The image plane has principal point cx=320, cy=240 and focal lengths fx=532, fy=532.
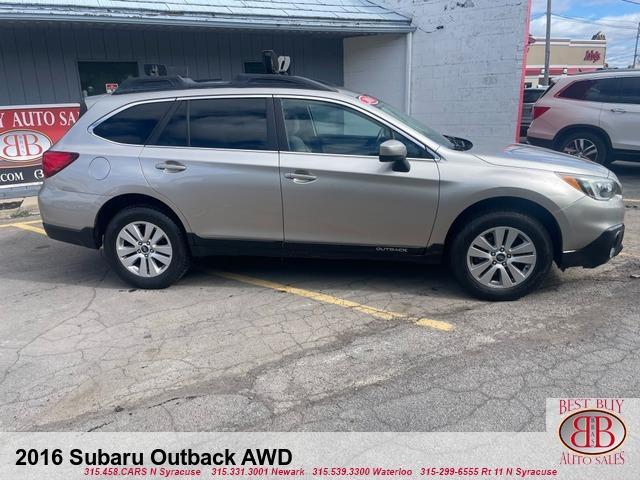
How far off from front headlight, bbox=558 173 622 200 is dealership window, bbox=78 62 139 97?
29.6 ft

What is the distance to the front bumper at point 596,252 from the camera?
4211mm

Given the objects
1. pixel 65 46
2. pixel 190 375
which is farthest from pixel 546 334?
pixel 65 46

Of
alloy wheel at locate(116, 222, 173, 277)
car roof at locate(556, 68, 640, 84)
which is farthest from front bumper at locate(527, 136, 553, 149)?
alloy wheel at locate(116, 222, 173, 277)

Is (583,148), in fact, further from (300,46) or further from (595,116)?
(300,46)

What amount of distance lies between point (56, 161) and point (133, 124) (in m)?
0.79

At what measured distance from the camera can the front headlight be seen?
13.8 ft

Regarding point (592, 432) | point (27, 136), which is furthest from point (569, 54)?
point (592, 432)

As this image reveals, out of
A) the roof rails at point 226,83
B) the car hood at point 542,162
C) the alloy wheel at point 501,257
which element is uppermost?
the roof rails at point 226,83

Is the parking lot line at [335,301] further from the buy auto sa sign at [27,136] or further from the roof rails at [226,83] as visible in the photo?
the buy auto sa sign at [27,136]

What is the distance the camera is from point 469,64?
1094 cm

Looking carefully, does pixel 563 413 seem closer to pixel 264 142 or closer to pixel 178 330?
pixel 178 330

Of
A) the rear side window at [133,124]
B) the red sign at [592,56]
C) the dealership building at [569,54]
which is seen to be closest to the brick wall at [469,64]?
the rear side window at [133,124]

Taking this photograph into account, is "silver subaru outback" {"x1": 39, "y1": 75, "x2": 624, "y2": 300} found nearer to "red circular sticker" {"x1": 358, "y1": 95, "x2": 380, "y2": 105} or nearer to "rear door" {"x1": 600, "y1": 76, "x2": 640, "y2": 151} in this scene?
"red circular sticker" {"x1": 358, "y1": 95, "x2": 380, "y2": 105}

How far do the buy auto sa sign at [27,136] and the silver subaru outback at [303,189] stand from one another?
467cm
